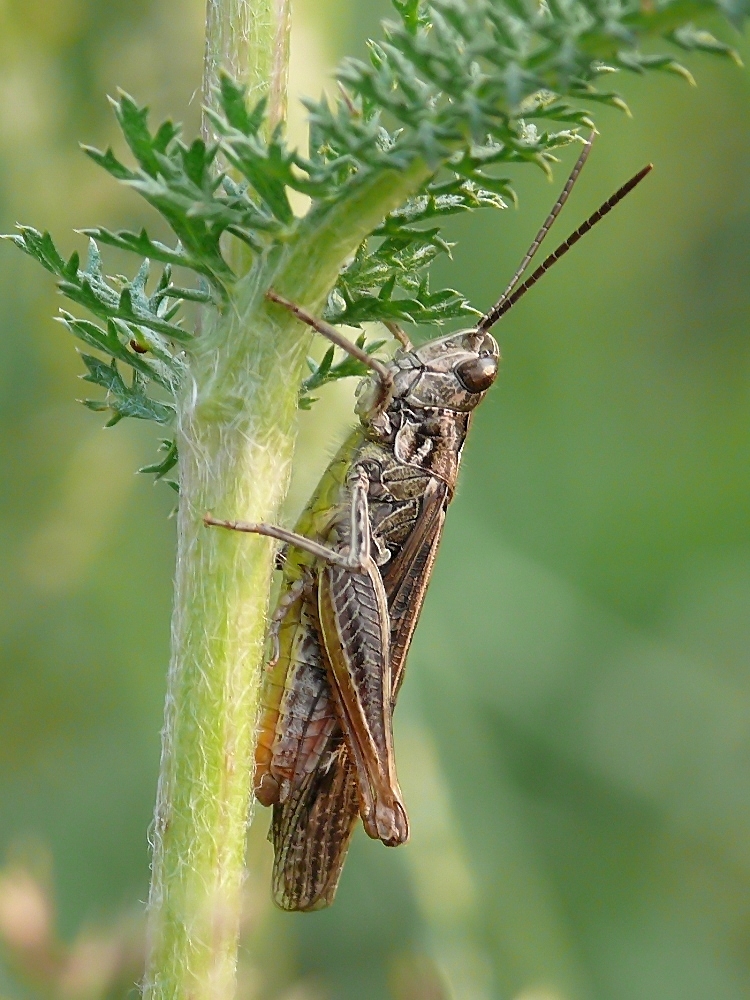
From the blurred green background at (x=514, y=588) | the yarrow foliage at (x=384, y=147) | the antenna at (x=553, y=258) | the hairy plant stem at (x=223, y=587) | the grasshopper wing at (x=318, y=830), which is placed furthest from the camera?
the blurred green background at (x=514, y=588)

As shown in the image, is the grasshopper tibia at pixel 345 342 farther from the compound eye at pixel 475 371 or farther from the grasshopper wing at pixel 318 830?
the grasshopper wing at pixel 318 830

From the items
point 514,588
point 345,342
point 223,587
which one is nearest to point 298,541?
point 345,342

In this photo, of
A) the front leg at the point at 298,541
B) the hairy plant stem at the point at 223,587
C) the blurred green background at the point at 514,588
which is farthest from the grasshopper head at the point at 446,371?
the hairy plant stem at the point at 223,587

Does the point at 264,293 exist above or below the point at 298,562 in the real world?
above

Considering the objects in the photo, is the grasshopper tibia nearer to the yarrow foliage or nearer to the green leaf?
the yarrow foliage

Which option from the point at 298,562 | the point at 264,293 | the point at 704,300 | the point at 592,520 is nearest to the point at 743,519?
the point at 592,520

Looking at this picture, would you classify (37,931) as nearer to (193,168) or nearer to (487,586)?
(193,168)

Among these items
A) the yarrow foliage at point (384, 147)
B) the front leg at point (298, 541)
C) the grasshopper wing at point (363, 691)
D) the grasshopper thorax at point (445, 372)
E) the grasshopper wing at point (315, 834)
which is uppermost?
the yarrow foliage at point (384, 147)
